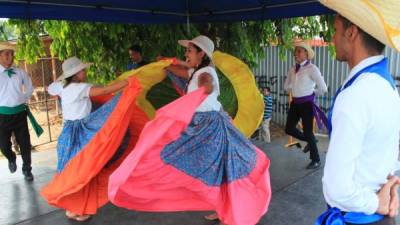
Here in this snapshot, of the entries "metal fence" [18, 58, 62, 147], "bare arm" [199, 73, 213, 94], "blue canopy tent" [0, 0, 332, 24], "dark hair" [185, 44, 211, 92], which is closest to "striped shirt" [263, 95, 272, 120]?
"blue canopy tent" [0, 0, 332, 24]

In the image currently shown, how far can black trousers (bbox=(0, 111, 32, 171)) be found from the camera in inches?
172

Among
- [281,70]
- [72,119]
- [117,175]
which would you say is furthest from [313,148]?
[281,70]

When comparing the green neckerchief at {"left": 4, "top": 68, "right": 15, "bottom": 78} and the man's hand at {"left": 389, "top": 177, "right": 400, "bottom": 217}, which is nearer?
the man's hand at {"left": 389, "top": 177, "right": 400, "bottom": 217}

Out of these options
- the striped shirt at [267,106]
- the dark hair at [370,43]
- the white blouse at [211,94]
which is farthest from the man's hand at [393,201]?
the striped shirt at [267,106]

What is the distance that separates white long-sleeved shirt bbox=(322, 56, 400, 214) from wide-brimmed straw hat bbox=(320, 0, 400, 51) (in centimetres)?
10

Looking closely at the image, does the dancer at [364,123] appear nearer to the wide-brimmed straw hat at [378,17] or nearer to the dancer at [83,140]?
the wide-brimmed straw hat at [378,17]

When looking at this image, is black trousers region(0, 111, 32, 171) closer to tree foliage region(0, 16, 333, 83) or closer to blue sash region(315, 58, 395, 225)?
tree foliage region(0, 16, 333, 83)

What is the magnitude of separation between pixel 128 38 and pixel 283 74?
13.9 feet

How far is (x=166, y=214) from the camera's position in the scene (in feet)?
11.5

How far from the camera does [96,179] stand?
3320mm

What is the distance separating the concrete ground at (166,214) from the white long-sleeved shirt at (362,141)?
221cm

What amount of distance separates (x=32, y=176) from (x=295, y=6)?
3811 mm

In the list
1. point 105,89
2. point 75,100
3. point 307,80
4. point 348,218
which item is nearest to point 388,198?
point 348,218

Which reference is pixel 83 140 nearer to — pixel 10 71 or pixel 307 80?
pixel 10 71
